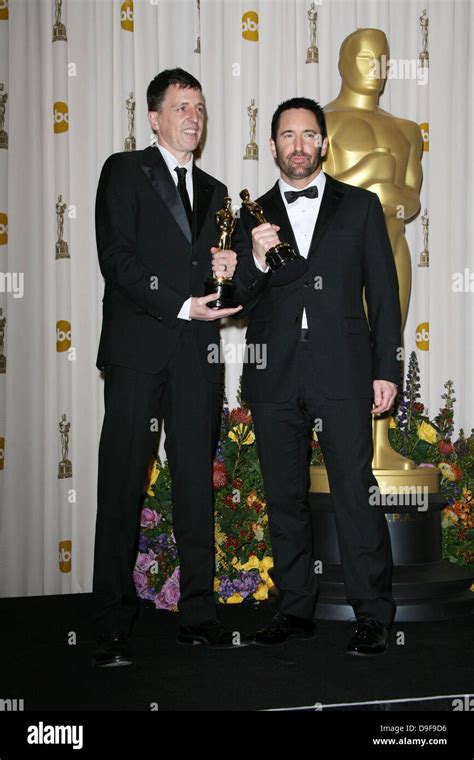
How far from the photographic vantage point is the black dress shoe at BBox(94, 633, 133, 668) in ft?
8.52

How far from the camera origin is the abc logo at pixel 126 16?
4254mm

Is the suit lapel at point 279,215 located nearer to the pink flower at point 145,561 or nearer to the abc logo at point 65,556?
the pink flower at point 145,561

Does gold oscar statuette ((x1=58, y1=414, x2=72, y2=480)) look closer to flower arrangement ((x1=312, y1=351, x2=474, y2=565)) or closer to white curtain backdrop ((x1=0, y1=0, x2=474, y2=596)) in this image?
white curtain backdrop ((x1=0, y1=0, x2=474, y2=596))

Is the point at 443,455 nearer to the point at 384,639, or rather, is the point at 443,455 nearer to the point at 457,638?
the point at 457,638

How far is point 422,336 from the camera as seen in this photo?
4531 mm

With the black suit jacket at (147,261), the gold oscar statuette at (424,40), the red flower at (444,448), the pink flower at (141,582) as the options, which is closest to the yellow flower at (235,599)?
the pink flower at (141,582)

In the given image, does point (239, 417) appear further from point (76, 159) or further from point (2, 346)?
point (76, 159)

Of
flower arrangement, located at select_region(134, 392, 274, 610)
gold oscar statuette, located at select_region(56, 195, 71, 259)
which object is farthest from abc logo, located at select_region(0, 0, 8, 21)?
flower arrangement, located at select_region(134, 392, 274, 610)

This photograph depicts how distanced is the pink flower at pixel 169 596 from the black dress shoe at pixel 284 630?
31.1 inches

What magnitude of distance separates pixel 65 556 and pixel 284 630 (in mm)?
1666

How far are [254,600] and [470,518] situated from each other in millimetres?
1009

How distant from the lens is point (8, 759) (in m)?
2.06

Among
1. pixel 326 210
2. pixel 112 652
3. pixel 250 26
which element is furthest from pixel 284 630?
pixel 250 26

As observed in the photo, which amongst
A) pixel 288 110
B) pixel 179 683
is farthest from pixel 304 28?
pixel 179 683
